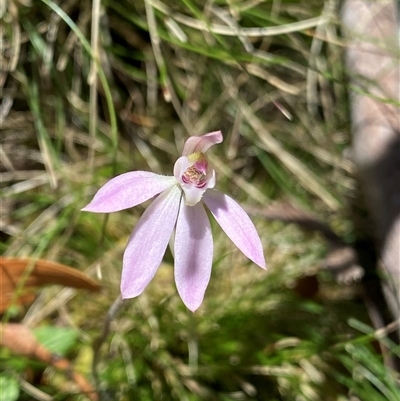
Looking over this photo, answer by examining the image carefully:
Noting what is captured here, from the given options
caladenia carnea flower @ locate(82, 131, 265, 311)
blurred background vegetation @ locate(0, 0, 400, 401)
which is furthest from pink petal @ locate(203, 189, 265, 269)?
blurred background vegetation @ locate(0, 0, 400, 401)

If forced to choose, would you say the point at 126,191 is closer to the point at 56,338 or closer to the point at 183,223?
the point at 183,223

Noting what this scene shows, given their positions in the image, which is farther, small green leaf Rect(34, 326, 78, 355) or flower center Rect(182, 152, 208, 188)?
small green leaf Rect(34, 326, 78, 355)

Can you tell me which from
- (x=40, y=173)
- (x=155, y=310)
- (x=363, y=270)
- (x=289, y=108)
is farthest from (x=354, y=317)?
(x=40, y=173)

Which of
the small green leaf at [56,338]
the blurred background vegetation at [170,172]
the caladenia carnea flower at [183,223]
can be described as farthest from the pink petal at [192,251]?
the small green leaf at [56,338]

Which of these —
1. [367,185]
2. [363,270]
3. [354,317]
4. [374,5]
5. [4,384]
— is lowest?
[4,384]

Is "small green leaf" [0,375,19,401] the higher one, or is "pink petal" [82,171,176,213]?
"pink petal" [82,171,176,213]

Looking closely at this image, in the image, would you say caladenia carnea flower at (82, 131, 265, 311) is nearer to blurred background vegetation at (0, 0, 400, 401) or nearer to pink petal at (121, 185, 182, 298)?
pink petal at (121, 185, 182, 298)

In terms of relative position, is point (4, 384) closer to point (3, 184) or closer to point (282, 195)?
point (3, 184)

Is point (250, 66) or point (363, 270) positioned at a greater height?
point (250, 66)
